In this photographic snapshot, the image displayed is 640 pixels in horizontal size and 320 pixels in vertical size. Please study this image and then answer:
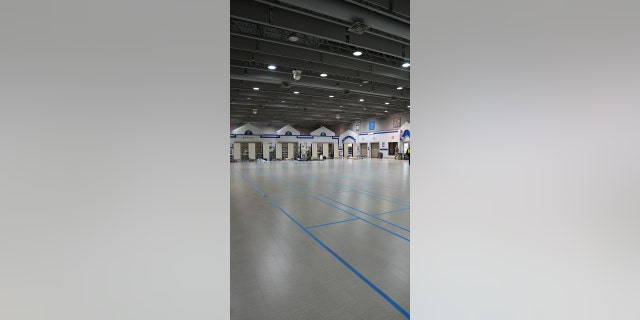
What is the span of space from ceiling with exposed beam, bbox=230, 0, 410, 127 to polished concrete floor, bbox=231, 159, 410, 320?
4254 millimetres

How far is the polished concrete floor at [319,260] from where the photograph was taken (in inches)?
92.9

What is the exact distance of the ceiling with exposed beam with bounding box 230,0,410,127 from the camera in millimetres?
5578

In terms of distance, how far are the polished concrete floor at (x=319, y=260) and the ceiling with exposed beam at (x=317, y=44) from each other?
4.25 metres

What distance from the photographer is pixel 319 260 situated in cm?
329

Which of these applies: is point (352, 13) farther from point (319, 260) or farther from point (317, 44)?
point (319, 260)

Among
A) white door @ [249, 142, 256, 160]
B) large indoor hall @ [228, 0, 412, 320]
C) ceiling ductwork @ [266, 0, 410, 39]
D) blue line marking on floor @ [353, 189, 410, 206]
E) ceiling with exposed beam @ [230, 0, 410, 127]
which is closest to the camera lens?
large indoor hall @ [228, 0, 412, 320]
